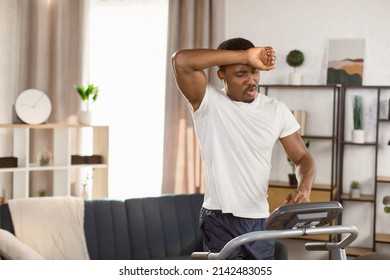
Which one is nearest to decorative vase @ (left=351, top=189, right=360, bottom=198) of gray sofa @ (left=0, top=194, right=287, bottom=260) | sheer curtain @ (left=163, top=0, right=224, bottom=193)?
gray sofa @ (left=0, top=194, right=287, bottom=260)

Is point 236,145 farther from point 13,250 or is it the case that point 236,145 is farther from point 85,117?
point 85,117

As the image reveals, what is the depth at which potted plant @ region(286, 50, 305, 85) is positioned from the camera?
181 inches

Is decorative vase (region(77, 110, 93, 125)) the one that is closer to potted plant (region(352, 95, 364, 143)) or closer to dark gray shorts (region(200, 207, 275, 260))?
potted plant (region(352, 95, 364, 143))

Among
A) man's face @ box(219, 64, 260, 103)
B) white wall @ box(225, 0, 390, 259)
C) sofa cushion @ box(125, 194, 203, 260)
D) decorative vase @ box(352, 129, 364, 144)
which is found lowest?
sofa cushion @ box(125, 194, 203, 260)

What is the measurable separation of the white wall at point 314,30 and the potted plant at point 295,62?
96mm

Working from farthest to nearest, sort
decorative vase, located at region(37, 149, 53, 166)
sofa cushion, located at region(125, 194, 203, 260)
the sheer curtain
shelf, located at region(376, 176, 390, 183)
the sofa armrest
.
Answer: the sheer curtain < decorative vase, located at region(37, 149, 53, 166) < shelf, located at region(376, 176, 390, 183) < sofa cushion, located at region(125, 194, 203, 260) < the sofa armrest

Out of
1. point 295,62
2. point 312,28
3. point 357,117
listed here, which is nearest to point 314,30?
point 312,28

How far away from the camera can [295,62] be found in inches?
182

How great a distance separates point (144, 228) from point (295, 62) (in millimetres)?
1538

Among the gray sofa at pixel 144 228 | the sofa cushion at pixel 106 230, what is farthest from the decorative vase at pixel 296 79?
the sofa cushion at pixel 106 230

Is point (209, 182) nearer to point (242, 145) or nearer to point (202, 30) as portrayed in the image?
point (242, 145)

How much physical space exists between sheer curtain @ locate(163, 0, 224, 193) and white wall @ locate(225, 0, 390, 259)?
5.6 inches

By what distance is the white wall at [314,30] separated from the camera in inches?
177
